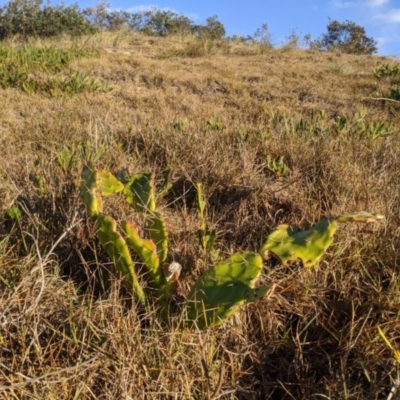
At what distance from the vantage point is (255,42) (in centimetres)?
Result: 885

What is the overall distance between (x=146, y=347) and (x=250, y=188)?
1.15 meters

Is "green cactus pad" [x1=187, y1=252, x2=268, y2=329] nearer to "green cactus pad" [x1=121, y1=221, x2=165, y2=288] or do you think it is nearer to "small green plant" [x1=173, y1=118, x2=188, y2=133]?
"green cactus pad" [x1=121, y1=221, x2=165, y2=288]

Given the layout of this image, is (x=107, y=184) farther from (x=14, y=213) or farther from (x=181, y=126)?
(x=181, y=126)

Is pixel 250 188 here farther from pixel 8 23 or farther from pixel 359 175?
pixel 8 23

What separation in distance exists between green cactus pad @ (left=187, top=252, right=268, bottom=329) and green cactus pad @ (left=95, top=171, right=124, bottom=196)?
503mm

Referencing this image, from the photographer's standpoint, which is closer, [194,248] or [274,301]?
[274,301]

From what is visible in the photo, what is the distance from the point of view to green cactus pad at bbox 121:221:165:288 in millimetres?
1465

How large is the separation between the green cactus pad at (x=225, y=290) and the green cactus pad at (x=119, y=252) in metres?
0.18

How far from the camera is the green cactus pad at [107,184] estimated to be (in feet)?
5.43

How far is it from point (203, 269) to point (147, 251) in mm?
252

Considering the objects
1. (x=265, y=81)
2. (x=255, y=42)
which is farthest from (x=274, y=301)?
(x=255, y=42)

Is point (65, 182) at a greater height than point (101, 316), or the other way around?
point (65, 182)

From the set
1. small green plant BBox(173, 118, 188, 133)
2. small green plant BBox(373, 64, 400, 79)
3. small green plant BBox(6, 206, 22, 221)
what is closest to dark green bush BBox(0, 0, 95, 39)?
small green plant BBox(373, 64, 400, 79)

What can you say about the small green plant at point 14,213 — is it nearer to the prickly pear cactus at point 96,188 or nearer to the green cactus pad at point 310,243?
the prickly pear cactus at point 96,188
